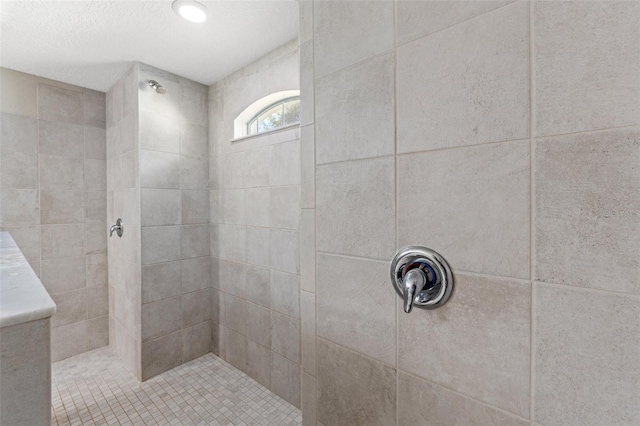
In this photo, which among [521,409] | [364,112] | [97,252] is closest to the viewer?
[521,409]

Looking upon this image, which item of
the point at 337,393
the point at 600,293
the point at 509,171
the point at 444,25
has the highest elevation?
the point at 444,25

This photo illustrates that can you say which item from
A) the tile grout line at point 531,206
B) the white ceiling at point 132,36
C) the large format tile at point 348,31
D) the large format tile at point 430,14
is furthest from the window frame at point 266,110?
Result: the tile grout line at point 531,206

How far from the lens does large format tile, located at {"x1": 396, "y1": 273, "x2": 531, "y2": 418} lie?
0.55 m

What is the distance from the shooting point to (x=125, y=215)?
7.75ft

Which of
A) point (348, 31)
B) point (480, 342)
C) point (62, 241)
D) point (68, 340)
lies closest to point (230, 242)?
point (62, 241)

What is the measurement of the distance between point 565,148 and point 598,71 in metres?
0.12

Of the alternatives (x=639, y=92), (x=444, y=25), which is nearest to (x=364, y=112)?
(x=444, y=25)

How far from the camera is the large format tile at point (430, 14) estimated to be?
1.93 feet

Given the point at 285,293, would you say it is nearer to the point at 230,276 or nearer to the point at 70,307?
the point at 230,276

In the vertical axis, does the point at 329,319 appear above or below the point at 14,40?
below

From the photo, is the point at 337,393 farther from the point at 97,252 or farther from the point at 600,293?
the point at 97,252

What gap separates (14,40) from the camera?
185 cm

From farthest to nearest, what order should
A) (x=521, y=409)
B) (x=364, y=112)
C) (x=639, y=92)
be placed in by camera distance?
(x=364, y=112), (x=521, y=409), (x=639, y=92)

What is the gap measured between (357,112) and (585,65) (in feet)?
1.47
